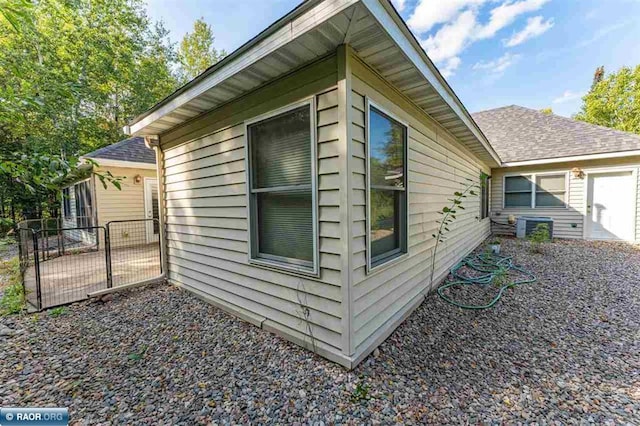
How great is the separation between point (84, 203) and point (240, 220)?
9.46 m

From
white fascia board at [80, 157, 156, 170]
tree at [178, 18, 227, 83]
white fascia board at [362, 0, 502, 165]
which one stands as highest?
tree at [178, 18, 227, 83]

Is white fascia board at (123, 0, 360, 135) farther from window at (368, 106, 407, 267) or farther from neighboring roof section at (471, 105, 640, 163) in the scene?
neighboring roof section at (471, 105, 640, 163)

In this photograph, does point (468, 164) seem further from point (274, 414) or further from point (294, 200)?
point (274, 414)

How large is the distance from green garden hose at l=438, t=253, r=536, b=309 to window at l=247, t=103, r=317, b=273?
242 centimetres

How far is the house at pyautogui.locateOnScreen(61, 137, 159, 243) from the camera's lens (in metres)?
7.95

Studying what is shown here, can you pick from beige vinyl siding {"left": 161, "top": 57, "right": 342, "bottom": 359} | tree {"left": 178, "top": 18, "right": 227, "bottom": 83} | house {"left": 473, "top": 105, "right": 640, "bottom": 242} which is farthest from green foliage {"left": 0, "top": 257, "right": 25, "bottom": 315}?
tree {"left": 178, "top": 18, "right": 227, "bottom": 83}

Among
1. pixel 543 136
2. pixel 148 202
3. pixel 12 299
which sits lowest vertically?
pixel 12 299

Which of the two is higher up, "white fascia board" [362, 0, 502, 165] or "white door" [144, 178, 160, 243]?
"white fascia board" [362, 0, 502, 165]

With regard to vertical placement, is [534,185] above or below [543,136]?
below

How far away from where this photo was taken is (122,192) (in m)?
8.37

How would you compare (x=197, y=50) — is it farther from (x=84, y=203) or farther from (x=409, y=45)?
(x=409, y=45)

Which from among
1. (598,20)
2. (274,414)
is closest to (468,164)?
(274,414)

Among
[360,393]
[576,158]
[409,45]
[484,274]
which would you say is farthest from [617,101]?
[360,393]

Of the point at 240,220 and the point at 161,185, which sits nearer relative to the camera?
the point at 240,220
